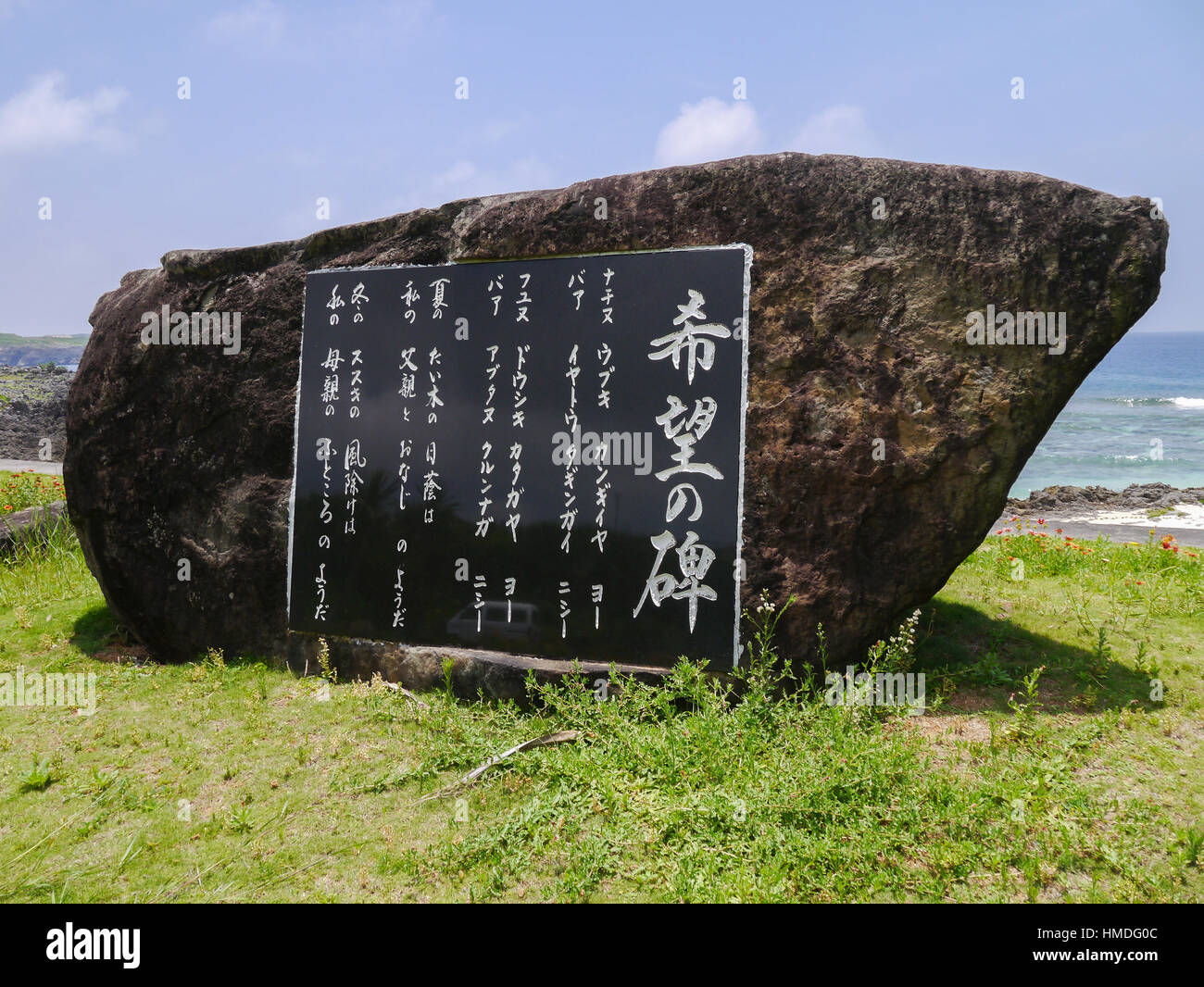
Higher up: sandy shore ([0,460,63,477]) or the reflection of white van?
sandy shore ([0,460,63,477])

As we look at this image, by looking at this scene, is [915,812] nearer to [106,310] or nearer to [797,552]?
[797,552]

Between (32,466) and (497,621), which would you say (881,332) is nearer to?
(497,621)

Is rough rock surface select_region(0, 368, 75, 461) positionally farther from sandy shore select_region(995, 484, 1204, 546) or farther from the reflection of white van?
sandy shore select_region(995, 484, 1204, 546)

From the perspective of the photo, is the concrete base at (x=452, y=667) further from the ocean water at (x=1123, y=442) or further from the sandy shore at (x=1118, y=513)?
the ocean water at (x=1123, y=442)

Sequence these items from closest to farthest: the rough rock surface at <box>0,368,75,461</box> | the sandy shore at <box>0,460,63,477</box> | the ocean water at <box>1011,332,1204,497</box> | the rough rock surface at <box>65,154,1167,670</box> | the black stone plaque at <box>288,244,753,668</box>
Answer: the rough rock surface at <box>65,154,1167,670</box> → the black stone plaque at <box>288,244,753,668</box> → the sandy shore at <box>0,460,63,477</box> → the rough rock surface at <box>0,368,75,461</box> → the ocean water at <box>1011,332,1204,497</box>

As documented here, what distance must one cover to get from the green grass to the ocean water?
28.8 feet

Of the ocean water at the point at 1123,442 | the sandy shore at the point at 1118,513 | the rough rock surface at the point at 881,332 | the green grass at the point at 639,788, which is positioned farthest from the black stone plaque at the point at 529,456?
the ocean water at the point at 1123,442

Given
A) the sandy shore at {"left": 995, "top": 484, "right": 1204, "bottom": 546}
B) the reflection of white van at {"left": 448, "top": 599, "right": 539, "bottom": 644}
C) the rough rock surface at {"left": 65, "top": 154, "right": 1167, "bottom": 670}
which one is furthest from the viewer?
the sandy shore at {"left": 995, "top": 484, "right": 1204, "bottom": 546}

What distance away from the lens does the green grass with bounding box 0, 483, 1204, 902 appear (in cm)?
255

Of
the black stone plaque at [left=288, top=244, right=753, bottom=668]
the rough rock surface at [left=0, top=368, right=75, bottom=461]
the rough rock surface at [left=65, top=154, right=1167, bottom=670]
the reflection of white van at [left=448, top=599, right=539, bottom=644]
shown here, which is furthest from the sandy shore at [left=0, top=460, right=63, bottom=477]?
the rough rock surface at [left=65, top=154, right=1167, bottom=670]

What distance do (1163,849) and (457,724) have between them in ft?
9.19

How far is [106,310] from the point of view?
5.16 metres

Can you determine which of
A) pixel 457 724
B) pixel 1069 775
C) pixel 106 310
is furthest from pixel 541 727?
pixel 106 310

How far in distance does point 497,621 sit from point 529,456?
89 centimetres
